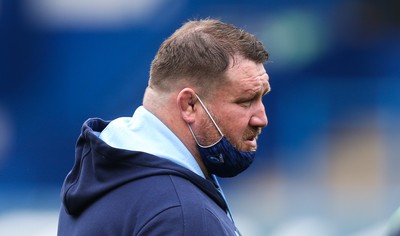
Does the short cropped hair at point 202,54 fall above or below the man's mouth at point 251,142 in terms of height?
above

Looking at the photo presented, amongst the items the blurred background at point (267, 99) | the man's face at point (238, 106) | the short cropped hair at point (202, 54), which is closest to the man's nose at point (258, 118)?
the man's face at point (238, 106)

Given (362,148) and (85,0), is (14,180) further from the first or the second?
(362,148)

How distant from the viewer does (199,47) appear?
6.97 ft

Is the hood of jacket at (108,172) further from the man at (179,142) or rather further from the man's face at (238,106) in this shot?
the man's face at (238,106)

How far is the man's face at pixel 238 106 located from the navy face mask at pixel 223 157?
0.01 m

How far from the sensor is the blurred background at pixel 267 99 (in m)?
5.17

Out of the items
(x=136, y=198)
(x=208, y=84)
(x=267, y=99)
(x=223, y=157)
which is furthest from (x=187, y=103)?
(x=267, y=99)

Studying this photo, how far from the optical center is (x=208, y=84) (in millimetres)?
2100

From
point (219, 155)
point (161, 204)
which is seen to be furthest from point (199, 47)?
point (161, 204)

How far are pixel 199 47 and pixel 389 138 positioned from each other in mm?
3350

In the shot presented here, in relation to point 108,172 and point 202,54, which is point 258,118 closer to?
point 202,54

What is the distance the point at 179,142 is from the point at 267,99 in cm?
310

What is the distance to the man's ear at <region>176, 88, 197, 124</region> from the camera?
2.09m

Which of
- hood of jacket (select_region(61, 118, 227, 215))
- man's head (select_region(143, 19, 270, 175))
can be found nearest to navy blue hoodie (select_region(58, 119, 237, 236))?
hood of jacket (select_region(61, 118, 227, 215))
